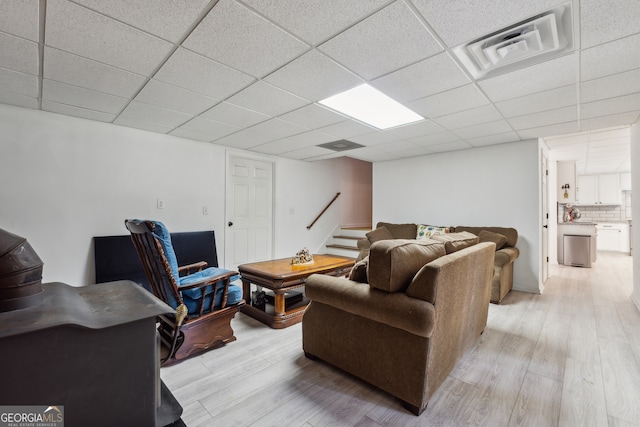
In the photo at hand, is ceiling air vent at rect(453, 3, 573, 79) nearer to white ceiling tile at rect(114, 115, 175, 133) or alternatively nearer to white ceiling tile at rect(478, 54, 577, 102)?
white ceiling tile at rect(478, 54, 577, 102)

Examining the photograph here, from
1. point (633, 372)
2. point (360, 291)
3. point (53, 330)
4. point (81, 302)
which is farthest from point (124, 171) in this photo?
point (633, 372)

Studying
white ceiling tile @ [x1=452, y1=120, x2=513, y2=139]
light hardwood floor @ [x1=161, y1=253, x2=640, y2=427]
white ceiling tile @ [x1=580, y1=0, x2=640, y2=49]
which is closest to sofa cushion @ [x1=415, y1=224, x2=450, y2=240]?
white ceiling tile @ [x1=452, y1=120, x2=513, y2=139]

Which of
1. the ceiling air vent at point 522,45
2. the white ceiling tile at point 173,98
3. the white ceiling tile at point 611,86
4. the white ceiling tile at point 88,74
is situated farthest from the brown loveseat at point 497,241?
the white ceiling tile at point 88,74

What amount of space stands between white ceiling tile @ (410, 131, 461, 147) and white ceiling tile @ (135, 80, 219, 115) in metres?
2.71

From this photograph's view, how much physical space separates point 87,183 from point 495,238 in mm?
5090

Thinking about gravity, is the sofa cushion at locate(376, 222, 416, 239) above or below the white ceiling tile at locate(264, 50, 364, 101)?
below

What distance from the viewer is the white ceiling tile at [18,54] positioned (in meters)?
1.70

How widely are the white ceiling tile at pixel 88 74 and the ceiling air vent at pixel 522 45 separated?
2.40 metres

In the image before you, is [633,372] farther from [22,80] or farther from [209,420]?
[22,80]

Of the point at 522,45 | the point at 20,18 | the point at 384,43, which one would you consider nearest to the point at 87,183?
the point at 20,18

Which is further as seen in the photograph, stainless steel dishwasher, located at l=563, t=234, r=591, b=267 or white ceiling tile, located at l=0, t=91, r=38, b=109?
stainless steel dishwasher, located at l=563, t=234, r=591, b=267

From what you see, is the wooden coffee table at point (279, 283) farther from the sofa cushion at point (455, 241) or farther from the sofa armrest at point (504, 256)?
the sofa armrest at point (504, 256)

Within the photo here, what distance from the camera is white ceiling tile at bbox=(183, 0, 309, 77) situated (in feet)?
4.91

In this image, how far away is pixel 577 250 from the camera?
574 cm
